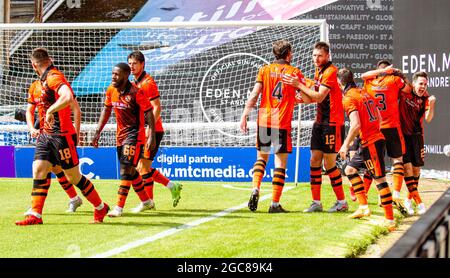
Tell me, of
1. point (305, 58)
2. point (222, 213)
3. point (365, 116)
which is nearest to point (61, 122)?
point (222, 213)

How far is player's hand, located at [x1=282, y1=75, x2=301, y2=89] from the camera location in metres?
9.93

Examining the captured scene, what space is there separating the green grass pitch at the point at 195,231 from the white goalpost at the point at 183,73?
5600mm

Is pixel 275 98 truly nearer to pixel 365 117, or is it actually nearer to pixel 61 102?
pixel 365 117

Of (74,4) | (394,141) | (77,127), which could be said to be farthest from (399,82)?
(74,4)

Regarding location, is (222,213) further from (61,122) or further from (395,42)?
(395,42)

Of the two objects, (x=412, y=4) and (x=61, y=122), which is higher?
(x=412, y=4)

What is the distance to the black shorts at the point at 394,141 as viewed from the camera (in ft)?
34.1

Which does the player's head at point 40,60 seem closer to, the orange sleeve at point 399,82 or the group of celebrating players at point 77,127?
the group of celebrating players at point 77,127

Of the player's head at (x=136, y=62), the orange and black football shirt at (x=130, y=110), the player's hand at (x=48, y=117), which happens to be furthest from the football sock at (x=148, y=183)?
the player's hand at (x=48, y=117)

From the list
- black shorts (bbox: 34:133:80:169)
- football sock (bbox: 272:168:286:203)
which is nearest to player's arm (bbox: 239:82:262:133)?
football sock (bbox: 272:168:286:203)

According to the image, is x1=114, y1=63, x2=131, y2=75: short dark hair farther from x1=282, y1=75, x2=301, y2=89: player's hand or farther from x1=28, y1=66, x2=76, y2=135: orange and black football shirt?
x1=282, y1=75, x2=301, y2=89: player's hand

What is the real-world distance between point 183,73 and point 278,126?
892cm

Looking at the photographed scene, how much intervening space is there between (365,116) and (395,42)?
8.68m

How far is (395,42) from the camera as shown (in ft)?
56.6
